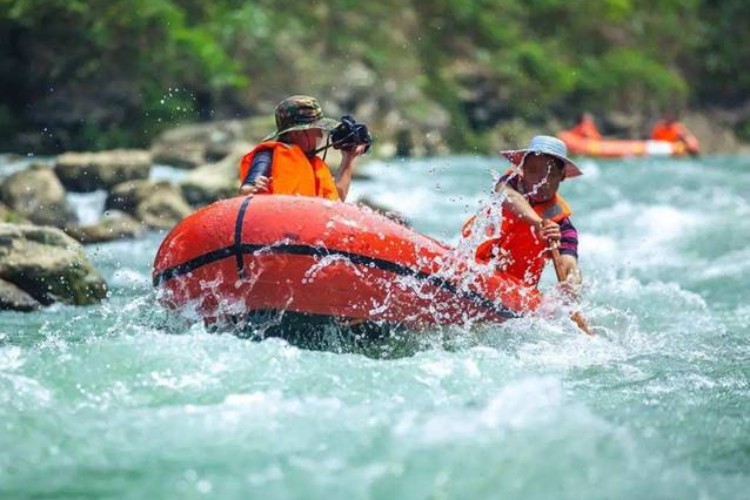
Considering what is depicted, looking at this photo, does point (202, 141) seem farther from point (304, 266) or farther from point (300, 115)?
point (304, 266)

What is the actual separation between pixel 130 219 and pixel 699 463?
7470 mm

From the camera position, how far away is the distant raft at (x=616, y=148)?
866 inches

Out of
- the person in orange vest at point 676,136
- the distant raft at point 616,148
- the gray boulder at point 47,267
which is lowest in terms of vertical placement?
the gray boulder at point 47,267

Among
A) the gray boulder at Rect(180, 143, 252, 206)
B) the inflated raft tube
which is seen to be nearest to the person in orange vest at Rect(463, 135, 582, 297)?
the inflated raft tube

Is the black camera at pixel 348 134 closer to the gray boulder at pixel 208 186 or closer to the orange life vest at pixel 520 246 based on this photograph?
the orange life vest at pixel 520 246

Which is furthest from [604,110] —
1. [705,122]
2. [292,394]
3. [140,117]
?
[292,394]

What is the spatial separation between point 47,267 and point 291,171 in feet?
6.76

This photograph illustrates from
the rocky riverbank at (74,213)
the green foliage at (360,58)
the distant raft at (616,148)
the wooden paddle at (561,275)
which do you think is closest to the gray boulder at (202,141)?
the rocky riverbank at (74,213)

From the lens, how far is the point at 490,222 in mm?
6199

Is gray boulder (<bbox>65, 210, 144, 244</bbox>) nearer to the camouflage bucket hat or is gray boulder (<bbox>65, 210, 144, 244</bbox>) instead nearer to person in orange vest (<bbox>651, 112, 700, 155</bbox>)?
the camouflage bucket hat

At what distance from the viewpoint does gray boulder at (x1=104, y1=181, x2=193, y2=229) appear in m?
10.9

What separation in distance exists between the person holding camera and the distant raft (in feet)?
52.3

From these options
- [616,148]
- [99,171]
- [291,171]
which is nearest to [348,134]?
[291,171]

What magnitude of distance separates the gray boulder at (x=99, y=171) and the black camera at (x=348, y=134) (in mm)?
6238
